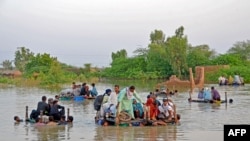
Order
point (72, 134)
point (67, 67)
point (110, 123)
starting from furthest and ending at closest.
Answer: point (67, 67) < point (110, 123) < point (72, 134)

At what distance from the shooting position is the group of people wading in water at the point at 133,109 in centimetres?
1692

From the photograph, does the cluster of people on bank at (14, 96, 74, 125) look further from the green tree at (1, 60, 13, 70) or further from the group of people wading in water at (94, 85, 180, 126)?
the green tree at (1, 60, 13, 70)

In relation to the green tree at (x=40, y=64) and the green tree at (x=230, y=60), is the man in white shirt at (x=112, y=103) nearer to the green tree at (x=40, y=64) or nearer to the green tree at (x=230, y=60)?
the green tree at (x=40, y=64)

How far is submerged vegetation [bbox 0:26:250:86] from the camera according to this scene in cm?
5928

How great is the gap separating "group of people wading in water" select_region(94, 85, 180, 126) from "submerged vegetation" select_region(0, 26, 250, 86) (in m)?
37.8

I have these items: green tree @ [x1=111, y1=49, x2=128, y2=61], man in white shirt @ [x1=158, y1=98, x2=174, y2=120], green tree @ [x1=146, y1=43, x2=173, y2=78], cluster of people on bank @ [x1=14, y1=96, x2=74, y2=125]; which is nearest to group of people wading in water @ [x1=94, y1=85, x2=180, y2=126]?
man in white shirt @ [x1=158, y1=98, x2=174, y2=120]

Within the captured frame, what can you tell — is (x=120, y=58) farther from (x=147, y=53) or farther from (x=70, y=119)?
(x=70, y=119)

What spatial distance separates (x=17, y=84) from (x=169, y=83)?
17668 mm

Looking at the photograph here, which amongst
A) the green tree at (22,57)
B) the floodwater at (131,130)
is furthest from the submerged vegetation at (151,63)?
the floodwater at (131,130)

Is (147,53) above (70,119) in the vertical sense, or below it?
above

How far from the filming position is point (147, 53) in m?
82.8

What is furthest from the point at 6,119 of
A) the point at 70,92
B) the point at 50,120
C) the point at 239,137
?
the point at 239,137

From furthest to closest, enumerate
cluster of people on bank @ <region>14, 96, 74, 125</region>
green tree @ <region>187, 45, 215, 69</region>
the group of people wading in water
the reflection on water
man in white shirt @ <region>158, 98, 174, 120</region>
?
green tree @ <region>187, 45, 215, 69</region> < cluster of people on bank @ <region>14, 96, 74, 125</region> < man in white shirt @ <region>158, 98, 174, 120</region> < the group of people wading in water < the reflection on water

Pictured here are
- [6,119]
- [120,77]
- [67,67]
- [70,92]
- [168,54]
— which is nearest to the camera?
[6,119]
